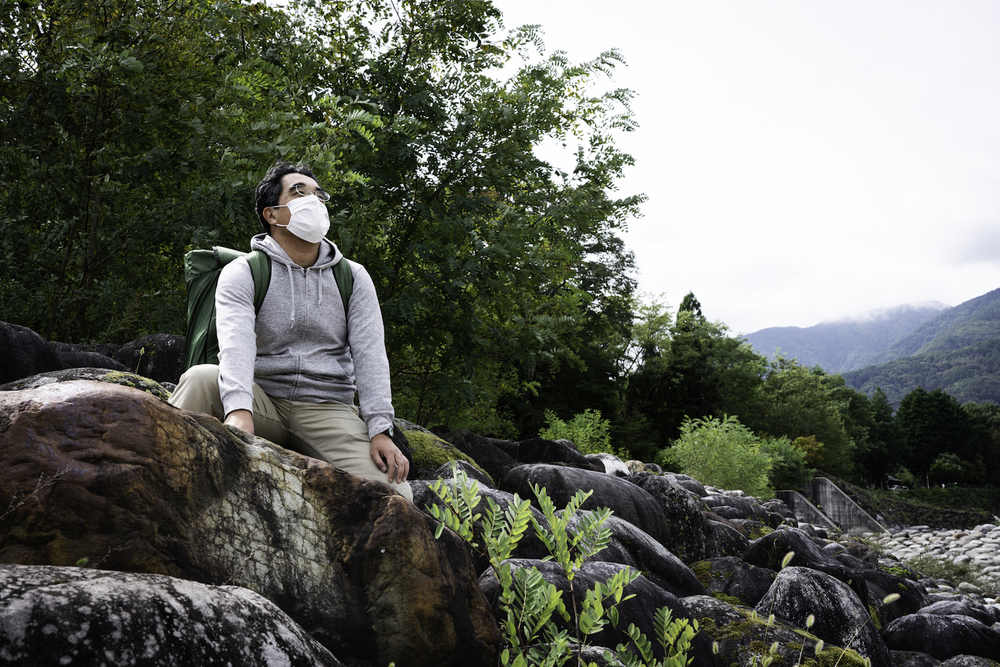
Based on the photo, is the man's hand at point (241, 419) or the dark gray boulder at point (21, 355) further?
the dark gray boulder at point (21, 355)

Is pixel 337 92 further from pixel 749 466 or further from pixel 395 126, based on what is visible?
pixel 749 466

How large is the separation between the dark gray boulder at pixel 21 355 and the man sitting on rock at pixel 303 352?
249 centimetres

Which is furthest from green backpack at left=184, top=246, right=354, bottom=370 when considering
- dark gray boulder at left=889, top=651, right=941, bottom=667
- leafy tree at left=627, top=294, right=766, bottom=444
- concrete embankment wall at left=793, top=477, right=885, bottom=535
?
concrete embankment wall at left=793, top=477, right=885, bottom=535

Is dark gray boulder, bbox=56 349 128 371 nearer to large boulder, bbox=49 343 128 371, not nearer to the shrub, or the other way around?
large boulder, bbox=49 343 128 371

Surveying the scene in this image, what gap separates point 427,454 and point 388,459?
12.3ft

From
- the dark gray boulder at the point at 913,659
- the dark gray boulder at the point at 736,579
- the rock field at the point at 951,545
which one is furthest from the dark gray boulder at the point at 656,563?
the rock field at the point at 951,545

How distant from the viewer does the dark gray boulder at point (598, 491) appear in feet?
25.5

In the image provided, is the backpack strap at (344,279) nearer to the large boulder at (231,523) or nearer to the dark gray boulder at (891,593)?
the large boulder at (231,523)

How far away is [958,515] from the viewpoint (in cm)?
4238

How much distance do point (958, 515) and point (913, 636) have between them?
43.6 metres

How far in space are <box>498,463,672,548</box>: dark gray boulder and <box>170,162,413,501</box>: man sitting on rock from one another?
4619 millimetres

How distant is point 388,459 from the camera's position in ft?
10.4

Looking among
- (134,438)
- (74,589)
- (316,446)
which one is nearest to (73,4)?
(316,446)

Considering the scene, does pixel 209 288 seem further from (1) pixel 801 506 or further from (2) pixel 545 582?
(1) pixel 801 506
